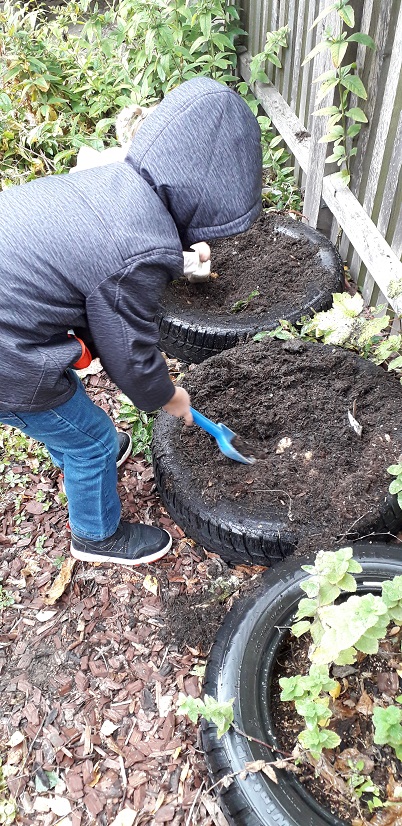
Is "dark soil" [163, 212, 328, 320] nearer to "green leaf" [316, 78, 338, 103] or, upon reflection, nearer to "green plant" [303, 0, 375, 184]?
"green plant" [303, 0, 375, 184]

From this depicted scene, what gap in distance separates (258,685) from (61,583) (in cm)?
97

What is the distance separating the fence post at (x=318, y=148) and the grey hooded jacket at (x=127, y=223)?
65.2 inches

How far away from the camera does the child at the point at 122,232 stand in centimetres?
159

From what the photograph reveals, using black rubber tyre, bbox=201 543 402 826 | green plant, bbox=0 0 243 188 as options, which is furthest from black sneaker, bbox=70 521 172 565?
green plant, bbox=0 0 243 188

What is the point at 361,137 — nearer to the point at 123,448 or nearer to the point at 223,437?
the point at 223,437

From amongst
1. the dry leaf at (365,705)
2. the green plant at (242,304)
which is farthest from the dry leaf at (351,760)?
the green plant at (242,304)

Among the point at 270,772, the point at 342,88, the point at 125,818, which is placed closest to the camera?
the point at 270,772

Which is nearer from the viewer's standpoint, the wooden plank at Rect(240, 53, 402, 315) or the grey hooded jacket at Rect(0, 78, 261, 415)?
the grey hooded jacket at Rect(0, 78, 261, 415)

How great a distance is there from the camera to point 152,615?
2287 millimetres

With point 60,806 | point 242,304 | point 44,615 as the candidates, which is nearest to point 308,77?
point 242,304

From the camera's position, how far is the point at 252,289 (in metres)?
3.15

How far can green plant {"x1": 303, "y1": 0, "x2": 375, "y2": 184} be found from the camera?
2656mm

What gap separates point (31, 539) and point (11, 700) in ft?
2.17

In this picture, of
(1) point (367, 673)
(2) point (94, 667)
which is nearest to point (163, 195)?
(1) point (367, 673)
